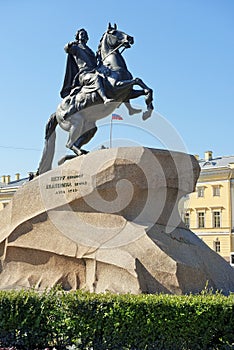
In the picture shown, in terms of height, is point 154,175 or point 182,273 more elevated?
point 154,175

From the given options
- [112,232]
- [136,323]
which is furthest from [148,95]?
[136,323]

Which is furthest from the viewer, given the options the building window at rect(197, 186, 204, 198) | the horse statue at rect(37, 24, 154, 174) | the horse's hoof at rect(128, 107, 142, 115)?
the building window at rect(197, 186, 204, 198)

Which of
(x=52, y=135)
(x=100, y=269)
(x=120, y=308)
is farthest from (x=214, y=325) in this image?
(x=52, y=135)

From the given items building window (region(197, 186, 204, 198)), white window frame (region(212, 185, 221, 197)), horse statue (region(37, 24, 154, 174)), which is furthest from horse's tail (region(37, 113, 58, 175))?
building window (region(197, 186, 204, 198))

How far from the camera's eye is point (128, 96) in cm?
1082

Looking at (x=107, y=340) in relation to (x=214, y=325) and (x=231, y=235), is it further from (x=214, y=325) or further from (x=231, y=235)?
(x=231, y=235)

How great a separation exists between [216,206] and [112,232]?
40128 millimetres

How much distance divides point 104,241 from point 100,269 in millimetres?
440

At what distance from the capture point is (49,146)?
40.2 ft

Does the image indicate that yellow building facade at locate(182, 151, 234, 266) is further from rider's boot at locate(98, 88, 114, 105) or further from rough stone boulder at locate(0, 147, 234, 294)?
rough stone boulder at locate(0, 147, 234, 294)

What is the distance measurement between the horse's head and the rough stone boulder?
2655 millimetres

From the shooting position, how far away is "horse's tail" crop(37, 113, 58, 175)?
475 inches

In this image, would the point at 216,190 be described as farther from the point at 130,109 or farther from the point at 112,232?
the point at 112,232

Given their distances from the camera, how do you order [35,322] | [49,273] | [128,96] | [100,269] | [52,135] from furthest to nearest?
[52,135], [128,96], [49,273], [100,269], [35,322]
